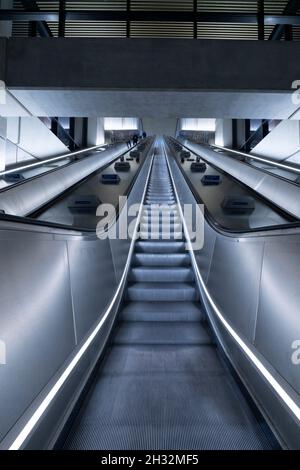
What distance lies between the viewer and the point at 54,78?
567cm

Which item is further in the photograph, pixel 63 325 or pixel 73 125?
pixel 73 125

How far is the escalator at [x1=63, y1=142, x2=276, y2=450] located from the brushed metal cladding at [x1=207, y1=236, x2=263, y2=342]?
16.5 inches

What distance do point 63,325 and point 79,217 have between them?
3.27 metres

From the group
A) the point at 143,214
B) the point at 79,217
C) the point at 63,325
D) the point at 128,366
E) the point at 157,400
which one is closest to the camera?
the point at 63,325

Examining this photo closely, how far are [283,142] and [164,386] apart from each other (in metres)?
9.09

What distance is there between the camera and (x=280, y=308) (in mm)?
1779

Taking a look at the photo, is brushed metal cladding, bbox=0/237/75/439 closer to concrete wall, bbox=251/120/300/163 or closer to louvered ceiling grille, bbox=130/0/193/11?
louvered ceiling grille, bbox=130/0/193/11

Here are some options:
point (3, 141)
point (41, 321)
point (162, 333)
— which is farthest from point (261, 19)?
point (41, 321)

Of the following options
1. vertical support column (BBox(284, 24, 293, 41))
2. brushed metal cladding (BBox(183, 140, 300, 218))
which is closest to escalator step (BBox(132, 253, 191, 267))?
brushed metal cladding (BBox(183, 140, 300, 218))

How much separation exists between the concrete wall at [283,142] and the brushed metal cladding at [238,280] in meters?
6.80

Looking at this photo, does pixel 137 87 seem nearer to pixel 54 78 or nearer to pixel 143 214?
pixel 54 78

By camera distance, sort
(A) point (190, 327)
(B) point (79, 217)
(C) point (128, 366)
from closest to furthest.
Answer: (C) point (128, 366) → (A) point (190, 327) → (B) point (79, 217)

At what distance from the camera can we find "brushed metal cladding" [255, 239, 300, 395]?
1.63 m

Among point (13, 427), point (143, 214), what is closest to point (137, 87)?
point (143, 214)
